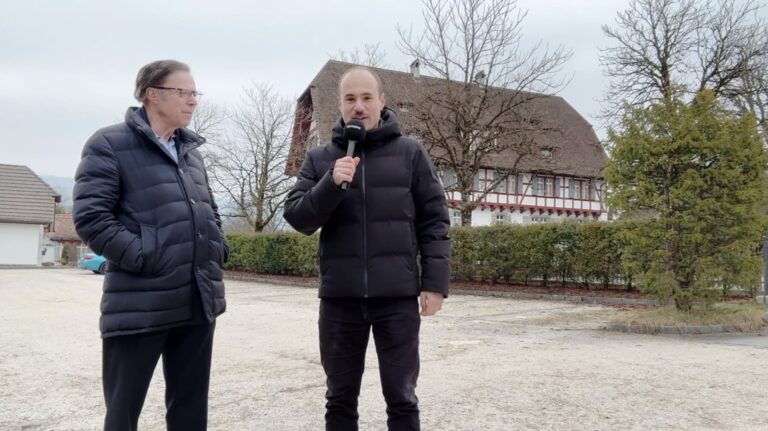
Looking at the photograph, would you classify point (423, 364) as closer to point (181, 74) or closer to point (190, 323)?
Result: point (190, 323)

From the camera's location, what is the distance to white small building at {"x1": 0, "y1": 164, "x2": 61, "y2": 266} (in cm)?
3428

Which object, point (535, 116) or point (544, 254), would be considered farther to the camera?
point (535, 116)

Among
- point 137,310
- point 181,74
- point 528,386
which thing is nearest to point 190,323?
point 137,310

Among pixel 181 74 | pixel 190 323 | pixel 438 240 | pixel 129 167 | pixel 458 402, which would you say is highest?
pixel 181 74

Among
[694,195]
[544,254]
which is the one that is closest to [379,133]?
[694,195]

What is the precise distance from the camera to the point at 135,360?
2377 mm

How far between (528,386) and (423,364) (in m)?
1.20

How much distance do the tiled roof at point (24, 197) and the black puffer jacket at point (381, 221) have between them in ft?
124

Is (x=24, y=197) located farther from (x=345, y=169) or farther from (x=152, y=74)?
(x=345, y=169)

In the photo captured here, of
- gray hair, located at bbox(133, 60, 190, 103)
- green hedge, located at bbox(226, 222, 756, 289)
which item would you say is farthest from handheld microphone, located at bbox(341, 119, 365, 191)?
green hedge, located at bbox(226, 222, 756, 289)

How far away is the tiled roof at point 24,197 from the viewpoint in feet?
113

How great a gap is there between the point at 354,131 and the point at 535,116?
2243 cm

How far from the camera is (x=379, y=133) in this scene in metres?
2.67

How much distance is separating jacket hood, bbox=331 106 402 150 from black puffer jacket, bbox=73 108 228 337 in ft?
2.26
